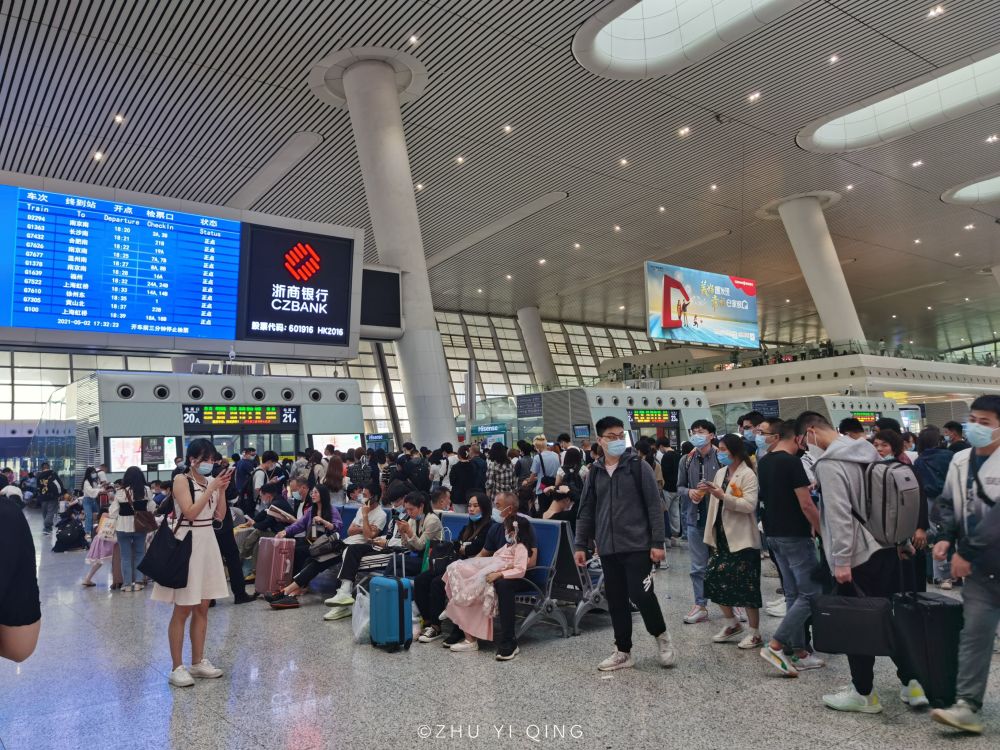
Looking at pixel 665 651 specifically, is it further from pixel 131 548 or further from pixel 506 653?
pixel 131 548

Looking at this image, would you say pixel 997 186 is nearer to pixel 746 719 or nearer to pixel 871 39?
pixel 871 39

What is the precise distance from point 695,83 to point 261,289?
1099 cm

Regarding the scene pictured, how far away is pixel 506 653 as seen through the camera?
450 centimetres

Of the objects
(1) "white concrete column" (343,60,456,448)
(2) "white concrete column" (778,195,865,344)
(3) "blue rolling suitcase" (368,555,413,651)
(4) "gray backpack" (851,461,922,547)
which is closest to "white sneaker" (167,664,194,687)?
(3) "blue rolling suitcase" (368,555,413,651)

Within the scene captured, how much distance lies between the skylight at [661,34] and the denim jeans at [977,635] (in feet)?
43.2

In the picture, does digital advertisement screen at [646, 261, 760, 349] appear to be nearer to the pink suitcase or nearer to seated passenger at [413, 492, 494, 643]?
the pink suitcase

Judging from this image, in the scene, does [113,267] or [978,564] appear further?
[113,267]

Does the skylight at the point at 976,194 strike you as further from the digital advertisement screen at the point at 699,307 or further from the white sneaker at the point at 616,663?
the white sneaker at the point at 616,663

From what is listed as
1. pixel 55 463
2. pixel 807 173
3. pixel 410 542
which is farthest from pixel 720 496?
pixel 807 173

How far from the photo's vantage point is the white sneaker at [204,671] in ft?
14.0

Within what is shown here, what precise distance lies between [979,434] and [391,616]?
3.67 m

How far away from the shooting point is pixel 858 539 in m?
3.49

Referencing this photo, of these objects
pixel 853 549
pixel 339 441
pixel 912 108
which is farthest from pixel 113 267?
pixel 912 108

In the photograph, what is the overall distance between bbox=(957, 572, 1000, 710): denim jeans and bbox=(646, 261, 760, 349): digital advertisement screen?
63.1 ft
